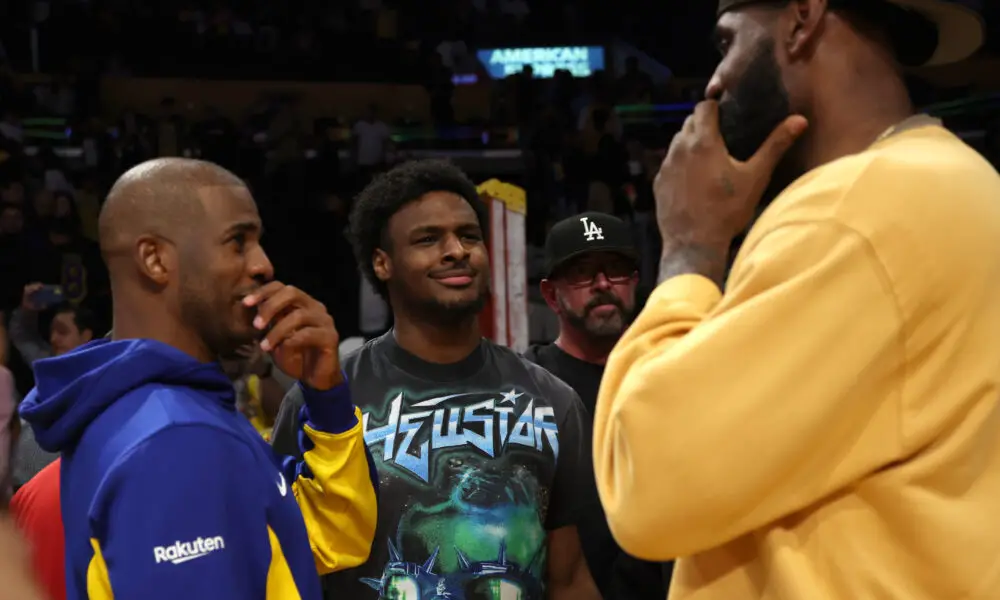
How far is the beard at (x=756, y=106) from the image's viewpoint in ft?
5.53

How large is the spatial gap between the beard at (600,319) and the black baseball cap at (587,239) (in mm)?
176

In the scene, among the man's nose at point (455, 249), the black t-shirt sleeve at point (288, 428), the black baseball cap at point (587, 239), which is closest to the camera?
the black t-shirt sleeve at point (288, 428)

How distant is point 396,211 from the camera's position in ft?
10.7

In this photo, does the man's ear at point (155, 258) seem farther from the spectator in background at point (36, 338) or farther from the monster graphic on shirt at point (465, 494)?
the spectator in background at point (36, 338)

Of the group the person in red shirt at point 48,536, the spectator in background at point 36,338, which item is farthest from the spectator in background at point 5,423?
the spectator in background at point 36,338

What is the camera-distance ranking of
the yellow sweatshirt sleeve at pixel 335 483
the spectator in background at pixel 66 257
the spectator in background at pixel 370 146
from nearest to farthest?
the yellow sweatshirt sleeve at pixel 335 483, the spectator in background at pixel 66 257, the spectator in background at pixel 370 146

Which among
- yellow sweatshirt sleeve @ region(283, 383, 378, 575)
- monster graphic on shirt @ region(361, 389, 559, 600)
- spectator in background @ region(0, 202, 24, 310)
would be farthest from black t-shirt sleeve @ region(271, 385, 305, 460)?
spectator in background @ region(0, 202, 24, 310)

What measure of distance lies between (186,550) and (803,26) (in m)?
1.22

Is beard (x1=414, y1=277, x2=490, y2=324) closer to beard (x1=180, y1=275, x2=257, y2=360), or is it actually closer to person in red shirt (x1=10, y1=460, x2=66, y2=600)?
beard (x1=180, y1=275, x2=257, y2=360)

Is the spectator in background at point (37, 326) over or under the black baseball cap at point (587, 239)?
under

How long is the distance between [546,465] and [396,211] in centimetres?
89

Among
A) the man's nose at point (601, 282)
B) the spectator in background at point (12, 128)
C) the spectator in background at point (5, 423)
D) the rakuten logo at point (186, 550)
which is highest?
the spectator in background at point (12, 128)

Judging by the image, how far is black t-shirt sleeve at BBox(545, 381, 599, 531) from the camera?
3014mm

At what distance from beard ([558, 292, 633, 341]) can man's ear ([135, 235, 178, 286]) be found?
7.85ft
